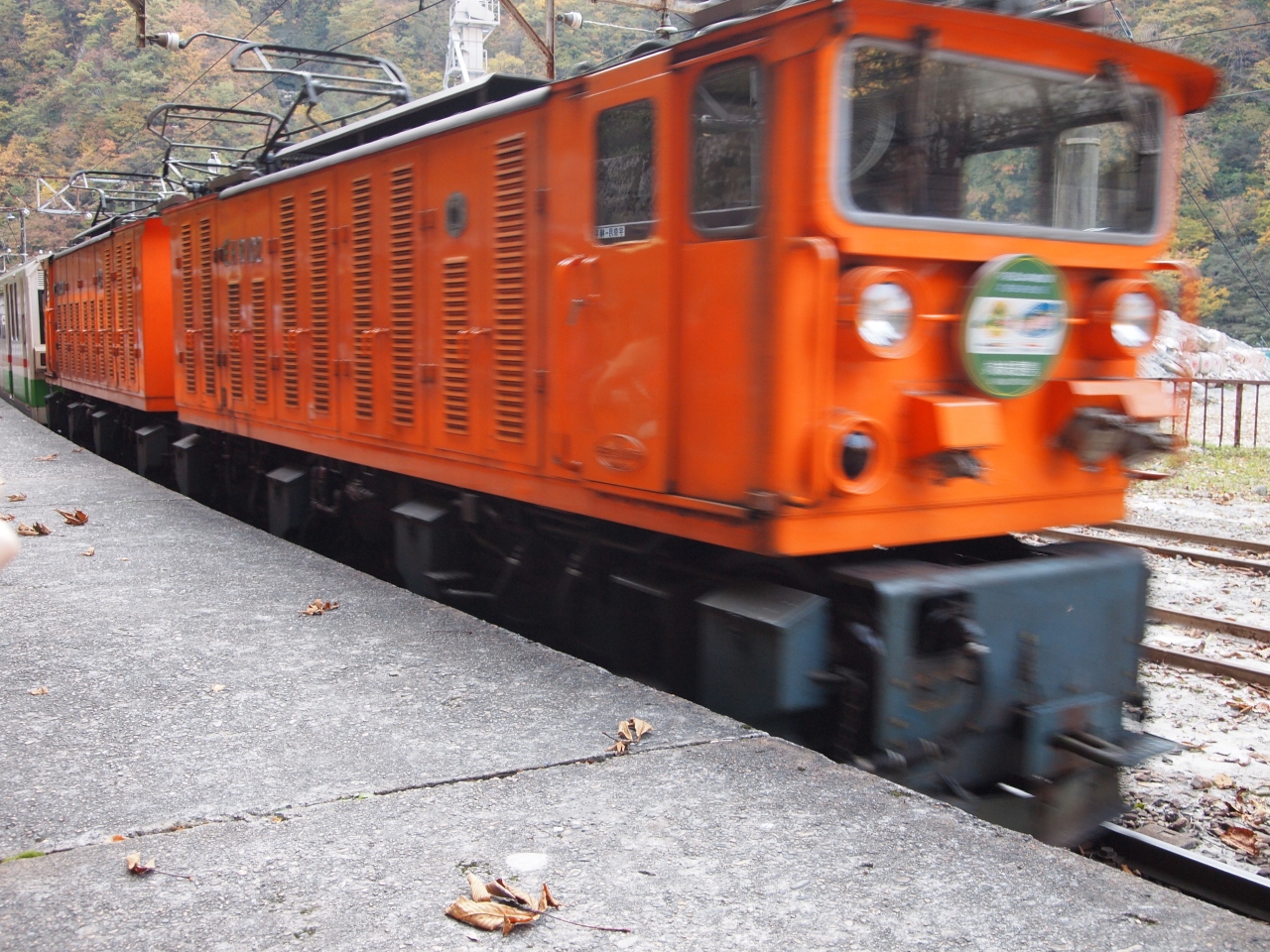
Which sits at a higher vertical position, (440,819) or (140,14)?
(140,14)

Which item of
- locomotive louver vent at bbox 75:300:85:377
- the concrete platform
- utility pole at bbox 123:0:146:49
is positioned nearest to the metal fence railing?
the concrete platform

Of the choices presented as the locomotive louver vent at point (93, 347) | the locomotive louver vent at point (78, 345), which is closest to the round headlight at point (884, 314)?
the locomotive louver vent at point (93, 347)

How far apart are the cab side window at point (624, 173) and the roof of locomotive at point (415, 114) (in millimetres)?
1089

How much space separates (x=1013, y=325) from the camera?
402 centimetres

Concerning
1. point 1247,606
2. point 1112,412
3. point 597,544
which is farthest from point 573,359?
point 1247,606

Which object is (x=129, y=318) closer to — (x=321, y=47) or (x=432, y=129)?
(x=432, y=129)

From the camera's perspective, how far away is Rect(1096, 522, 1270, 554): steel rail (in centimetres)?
980

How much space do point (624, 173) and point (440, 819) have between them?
8.28 feet

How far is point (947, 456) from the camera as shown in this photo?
379 centimetres

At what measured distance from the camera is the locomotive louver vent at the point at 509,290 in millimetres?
5113

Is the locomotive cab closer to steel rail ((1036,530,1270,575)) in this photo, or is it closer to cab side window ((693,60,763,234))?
cab side window ((693,60,763,234))

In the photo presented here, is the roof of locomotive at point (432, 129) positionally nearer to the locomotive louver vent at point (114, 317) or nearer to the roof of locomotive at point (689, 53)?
the roof of locomotive at point (689, 53)

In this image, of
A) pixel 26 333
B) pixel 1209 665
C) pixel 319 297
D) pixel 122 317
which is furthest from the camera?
pixel 26 333

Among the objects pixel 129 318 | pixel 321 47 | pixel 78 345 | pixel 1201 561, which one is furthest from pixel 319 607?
pixel 321 47
